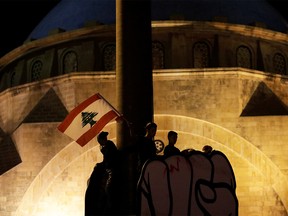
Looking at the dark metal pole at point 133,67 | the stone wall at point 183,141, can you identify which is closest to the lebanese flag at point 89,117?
the dark metal pole at point 133,67

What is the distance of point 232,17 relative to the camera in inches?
843

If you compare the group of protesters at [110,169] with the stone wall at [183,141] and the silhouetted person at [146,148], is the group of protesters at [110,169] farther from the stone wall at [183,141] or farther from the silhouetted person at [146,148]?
the stone wall at [183,141]

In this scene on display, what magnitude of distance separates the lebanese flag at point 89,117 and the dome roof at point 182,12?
1272cm

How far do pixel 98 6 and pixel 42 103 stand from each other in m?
6.69

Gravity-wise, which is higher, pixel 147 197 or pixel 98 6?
pixel 98 6

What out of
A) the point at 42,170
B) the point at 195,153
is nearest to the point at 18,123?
the point at 42,170

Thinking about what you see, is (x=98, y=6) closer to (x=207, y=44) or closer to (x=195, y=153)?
(x=207, y=44)

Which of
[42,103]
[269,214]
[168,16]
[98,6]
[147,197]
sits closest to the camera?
[147,197]

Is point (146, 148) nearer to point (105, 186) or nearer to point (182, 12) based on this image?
point (105, 186)

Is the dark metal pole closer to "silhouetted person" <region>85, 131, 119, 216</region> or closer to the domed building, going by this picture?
"silhouetted person" <region>85, 131, 119, 216</region>

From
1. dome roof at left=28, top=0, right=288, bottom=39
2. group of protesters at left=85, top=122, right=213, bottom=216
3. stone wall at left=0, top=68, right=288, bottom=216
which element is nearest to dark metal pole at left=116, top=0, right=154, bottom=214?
group of protesters at left=85, top=122, right=213, bottom=216

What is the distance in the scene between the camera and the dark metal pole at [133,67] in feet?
26.1

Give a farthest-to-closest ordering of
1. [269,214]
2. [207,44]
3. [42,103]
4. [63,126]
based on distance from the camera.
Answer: [207,44] → [42,103] → [269,214] → [63,126]

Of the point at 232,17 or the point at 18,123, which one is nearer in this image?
the point at 18,123
